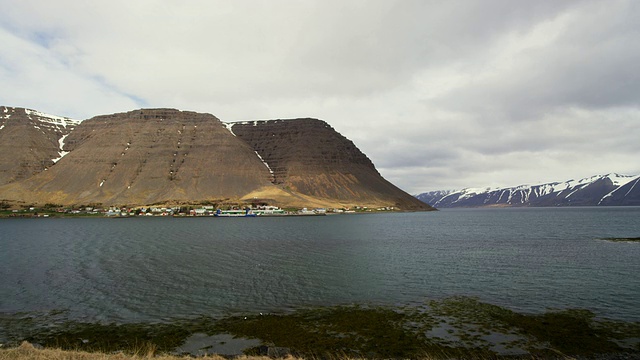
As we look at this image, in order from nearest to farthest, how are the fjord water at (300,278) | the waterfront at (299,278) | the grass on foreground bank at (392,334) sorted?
1. the grass on foreground bank at (392,334)
2. the waterfront at (299,278)
3. the fjord water at (300,278)

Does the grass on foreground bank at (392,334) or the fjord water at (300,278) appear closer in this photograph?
the grass on foreground bank at (392,334)

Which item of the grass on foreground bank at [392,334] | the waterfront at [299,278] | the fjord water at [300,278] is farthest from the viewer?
the fjord water at [300,278]

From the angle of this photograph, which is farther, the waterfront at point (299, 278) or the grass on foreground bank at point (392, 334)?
the waterfront at point (299, 278)

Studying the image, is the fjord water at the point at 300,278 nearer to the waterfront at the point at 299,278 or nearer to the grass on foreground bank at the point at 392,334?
the waterfront at the point at 299,278

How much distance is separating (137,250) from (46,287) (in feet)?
111

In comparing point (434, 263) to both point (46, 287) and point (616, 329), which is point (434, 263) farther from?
point (46, 287)

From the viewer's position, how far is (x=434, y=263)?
60062 mm

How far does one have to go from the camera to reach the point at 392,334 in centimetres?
2877

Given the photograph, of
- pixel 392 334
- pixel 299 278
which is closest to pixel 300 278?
pixel 299 278

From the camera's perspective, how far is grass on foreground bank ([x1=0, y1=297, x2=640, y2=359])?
25.7 metres

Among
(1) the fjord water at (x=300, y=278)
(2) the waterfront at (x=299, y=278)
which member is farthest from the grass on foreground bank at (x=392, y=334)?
(1) the fjord water at (x=300, y=278)

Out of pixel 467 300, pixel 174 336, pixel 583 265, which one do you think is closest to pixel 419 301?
pixel 467 300

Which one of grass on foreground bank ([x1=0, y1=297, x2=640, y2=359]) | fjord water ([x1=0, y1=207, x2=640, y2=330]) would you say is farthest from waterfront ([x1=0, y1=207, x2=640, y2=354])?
grass on foreground bank ([x1=0, y1=297, x2=640, y2=359])

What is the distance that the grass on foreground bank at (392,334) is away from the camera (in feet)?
84.4
